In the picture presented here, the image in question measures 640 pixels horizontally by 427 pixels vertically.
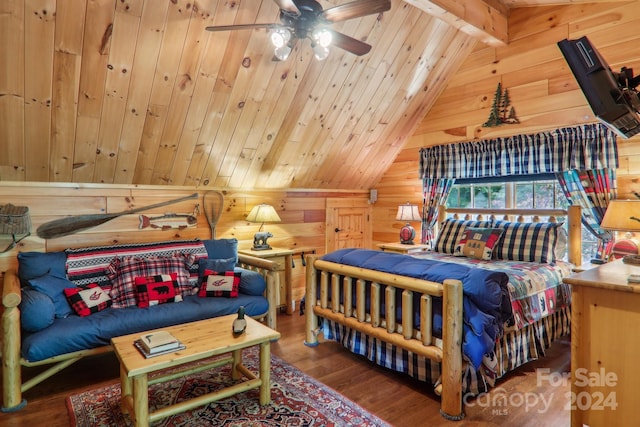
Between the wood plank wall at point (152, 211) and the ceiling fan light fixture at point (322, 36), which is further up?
the ceiling fan light fixture at point (322, 36)

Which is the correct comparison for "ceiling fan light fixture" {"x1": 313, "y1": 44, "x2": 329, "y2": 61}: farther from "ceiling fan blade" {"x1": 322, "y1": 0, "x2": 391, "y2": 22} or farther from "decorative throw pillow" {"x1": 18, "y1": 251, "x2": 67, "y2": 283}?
"decorative throw pillow" {"x1": 18, "y1": 251, "x2": 67, "y2": 283}

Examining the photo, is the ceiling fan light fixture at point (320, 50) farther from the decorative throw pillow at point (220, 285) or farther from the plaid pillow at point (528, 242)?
the plaid pillow at point (528, 242)

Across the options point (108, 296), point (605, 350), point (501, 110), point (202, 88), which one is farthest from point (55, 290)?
point (501, 110)

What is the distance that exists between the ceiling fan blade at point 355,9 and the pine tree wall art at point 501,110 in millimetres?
2587

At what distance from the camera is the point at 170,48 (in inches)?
113

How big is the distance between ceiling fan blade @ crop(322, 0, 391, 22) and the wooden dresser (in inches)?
70.4

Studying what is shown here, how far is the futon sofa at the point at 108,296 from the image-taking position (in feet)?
7.88

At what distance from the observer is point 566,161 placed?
3717 millimetres

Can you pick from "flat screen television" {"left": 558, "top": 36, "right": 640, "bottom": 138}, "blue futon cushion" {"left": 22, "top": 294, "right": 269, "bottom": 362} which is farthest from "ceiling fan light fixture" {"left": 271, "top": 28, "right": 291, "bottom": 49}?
"blue futon cushion" {"left": 22, "top": 294, "right": 269, "bottom": 362}

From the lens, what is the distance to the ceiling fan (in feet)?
7.23

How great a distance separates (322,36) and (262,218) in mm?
2113

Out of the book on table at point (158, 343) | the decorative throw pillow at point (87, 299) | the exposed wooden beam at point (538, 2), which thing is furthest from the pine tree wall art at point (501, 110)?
the decorative throw pillow at point (87, 299)

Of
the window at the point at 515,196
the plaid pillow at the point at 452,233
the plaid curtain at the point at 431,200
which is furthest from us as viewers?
the plaid curtain at the point at 431,200

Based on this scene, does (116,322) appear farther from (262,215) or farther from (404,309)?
(404,309)
